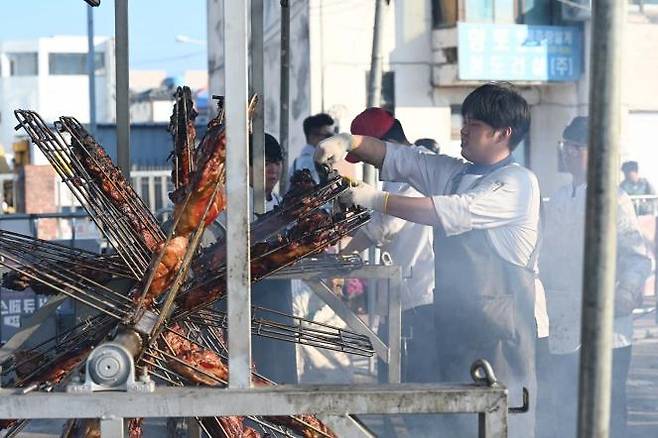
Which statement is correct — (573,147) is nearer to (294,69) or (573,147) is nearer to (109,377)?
(109,377)

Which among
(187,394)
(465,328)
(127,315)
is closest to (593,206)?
(187,394)

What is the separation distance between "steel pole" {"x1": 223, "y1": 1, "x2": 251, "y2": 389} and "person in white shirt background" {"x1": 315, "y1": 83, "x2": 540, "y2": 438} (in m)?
1.95

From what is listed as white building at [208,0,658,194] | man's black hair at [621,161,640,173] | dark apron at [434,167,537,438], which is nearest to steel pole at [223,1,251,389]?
dark apron at [434,167,537,438]

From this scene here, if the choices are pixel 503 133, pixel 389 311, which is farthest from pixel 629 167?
pixel 503 133

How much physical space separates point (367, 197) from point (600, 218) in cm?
192

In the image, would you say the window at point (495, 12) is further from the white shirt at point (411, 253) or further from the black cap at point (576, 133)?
the black cap at point (576, 133)

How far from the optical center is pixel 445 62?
71.5 ft

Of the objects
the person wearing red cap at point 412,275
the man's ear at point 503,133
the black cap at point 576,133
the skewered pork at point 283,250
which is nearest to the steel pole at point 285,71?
the person wearing red cap at point 412,275

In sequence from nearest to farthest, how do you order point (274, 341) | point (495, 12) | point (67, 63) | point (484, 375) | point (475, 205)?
point (484, 375) < point (475, 205) < point (274, 341) < point (495, 12) < point (67, 63)

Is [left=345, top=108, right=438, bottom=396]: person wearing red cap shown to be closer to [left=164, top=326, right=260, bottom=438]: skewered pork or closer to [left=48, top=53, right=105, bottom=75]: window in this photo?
[left=164, top=326, right=260, bottom=438]: skewered pork

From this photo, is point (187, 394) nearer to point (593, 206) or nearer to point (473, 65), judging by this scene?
point (593, 206)

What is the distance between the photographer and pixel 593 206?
6.63ft

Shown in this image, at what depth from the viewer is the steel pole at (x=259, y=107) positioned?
4.04 m

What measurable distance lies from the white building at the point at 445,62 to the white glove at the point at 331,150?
55.4 feet
